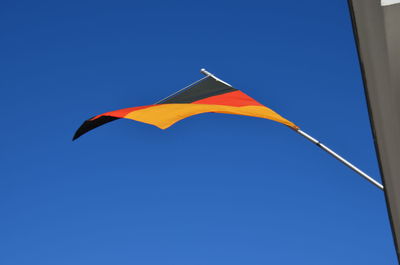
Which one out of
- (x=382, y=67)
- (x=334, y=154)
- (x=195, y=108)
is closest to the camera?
(x=382, y=67)

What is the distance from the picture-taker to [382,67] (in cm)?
373

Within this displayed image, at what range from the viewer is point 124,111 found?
739cm

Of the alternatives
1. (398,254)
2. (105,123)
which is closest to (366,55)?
(398,254)

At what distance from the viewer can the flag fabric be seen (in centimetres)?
344

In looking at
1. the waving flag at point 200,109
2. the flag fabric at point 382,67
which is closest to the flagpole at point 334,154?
the waving flag at point 200,109

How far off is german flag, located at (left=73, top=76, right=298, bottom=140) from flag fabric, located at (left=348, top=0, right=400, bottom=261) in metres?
2.72

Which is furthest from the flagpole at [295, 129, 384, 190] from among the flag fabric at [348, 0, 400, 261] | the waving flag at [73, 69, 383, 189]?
the flag fabric at [348, 0, 400, 261]

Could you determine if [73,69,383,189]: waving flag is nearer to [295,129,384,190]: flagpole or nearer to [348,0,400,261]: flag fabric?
[295,129,384,190]: flagpole

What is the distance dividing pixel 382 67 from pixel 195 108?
12.4ft

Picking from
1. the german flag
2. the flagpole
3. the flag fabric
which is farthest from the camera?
the flagpole

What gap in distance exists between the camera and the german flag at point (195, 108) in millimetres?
6793

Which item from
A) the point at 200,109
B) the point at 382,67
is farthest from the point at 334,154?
the point at 382,67

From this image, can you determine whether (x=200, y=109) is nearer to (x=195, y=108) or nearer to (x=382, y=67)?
(x=195, y=108)

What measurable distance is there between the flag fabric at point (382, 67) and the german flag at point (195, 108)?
2.72m
